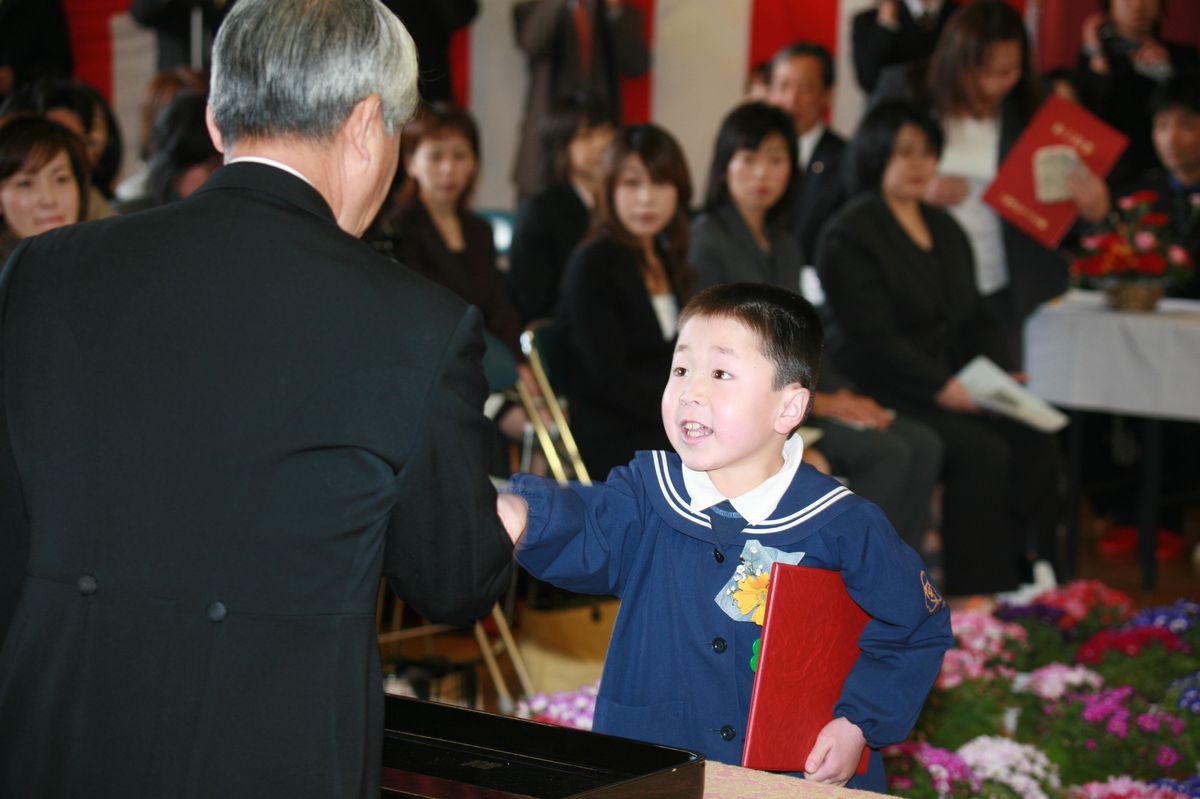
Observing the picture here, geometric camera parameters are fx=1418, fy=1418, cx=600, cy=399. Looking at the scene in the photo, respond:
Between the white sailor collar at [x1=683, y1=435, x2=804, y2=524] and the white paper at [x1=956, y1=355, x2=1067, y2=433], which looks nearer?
the white sailor collar at [x1=683, y1=435, x2=804, y2=524]

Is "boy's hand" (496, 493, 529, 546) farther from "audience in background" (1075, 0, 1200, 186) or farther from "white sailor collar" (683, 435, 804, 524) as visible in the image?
"audience in background" (1075, 0, 1200, 186)

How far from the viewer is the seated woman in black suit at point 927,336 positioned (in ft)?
14.8

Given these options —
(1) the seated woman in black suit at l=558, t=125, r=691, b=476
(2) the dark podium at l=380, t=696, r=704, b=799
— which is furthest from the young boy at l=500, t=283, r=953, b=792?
(1) the seated woman in black suit at l=558, t=125, r=691, b=476

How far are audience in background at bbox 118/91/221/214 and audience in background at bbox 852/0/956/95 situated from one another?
10.4ft

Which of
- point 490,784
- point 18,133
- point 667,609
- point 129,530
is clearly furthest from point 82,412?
point 18,133

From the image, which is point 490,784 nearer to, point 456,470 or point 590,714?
point 456,470

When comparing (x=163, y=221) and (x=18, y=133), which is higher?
(x=18, y=133)

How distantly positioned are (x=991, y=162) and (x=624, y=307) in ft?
6.18

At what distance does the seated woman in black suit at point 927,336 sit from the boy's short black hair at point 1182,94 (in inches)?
64.4

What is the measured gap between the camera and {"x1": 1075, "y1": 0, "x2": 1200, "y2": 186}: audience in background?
6711 mm

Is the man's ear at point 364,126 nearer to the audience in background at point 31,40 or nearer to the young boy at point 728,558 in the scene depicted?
the young boy at point 728,558

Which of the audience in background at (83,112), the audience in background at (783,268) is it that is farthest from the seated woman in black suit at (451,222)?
the audience in background at (83,112)

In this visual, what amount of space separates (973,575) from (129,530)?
3631 millimetres

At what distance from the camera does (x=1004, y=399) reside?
4.56m
